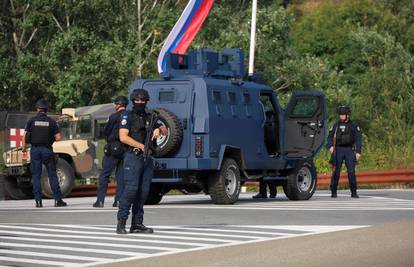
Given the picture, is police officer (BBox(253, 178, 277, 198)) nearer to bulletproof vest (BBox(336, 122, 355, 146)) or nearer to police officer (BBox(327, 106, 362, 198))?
police officer (BBox(327, 106, 362, 198))

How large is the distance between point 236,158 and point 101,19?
22.5m

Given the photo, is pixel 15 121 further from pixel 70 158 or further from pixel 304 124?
pixel 304 124

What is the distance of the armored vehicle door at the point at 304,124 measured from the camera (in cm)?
2330

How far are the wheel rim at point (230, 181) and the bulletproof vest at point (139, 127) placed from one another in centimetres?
657

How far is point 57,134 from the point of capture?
21234 mm

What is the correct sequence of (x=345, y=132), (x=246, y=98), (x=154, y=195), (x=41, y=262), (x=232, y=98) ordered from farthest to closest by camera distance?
(x=345, y=132) < (x=154, y=195) < (x=246, y=98) < (x=232, y=98) < (x=41, y=262)

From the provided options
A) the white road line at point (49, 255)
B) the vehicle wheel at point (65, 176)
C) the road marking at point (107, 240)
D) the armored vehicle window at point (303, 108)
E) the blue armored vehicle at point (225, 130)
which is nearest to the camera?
the white road line at point (49, 255)

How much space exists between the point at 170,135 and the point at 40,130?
94.1 inches

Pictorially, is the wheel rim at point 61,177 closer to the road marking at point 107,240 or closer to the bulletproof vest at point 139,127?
the road marking at point 107,240

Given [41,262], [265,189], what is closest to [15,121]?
[265,189]

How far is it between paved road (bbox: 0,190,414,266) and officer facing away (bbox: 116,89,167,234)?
1.38 ft

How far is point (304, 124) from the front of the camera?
23.4 m

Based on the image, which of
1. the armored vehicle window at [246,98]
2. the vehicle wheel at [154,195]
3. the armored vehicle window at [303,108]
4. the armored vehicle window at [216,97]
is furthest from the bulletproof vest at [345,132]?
the vehicle wheel at [154,195]

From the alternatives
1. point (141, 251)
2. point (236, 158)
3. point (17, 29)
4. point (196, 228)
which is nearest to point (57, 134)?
point (236, 158)
